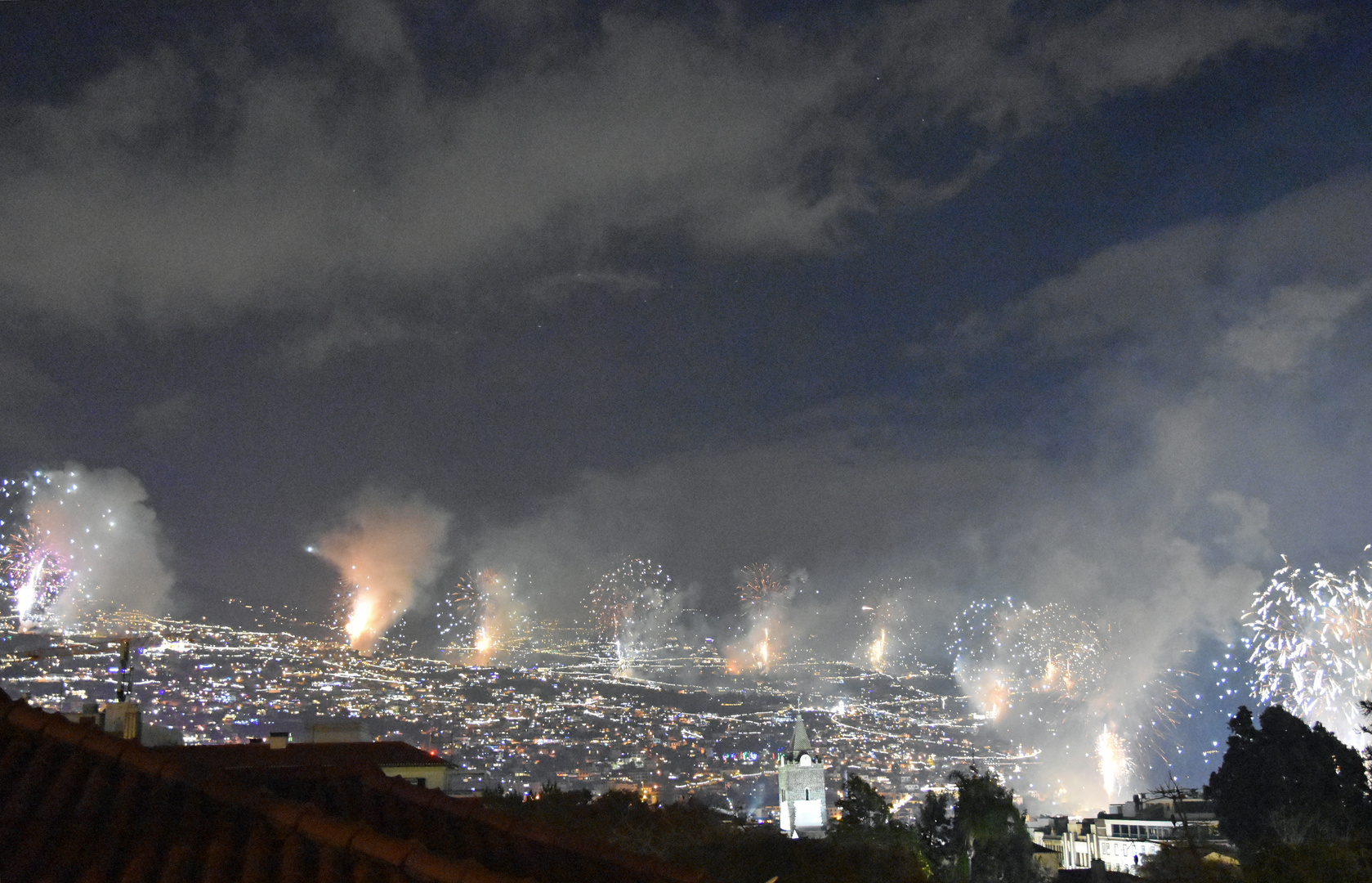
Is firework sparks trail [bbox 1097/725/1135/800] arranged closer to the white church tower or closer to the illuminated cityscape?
the illuminated cityscape

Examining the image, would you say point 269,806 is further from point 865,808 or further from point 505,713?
point 505,713

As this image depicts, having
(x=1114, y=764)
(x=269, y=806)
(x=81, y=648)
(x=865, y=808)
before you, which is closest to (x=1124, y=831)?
(x=865, y=808)

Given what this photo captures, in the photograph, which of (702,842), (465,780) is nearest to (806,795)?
(465,780)

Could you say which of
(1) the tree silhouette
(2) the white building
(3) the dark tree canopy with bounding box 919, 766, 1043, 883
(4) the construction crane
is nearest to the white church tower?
(2) the white building

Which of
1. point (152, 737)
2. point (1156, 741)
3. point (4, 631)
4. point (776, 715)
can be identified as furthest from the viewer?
point (776, 715)

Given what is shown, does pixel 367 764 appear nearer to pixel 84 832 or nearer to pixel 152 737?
pixel 84 832

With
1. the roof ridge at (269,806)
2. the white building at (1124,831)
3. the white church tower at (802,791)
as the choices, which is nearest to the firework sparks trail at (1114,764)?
the white building at (1124,831)

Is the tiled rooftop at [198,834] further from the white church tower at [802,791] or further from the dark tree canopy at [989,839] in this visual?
the white church tower at [802,791]
